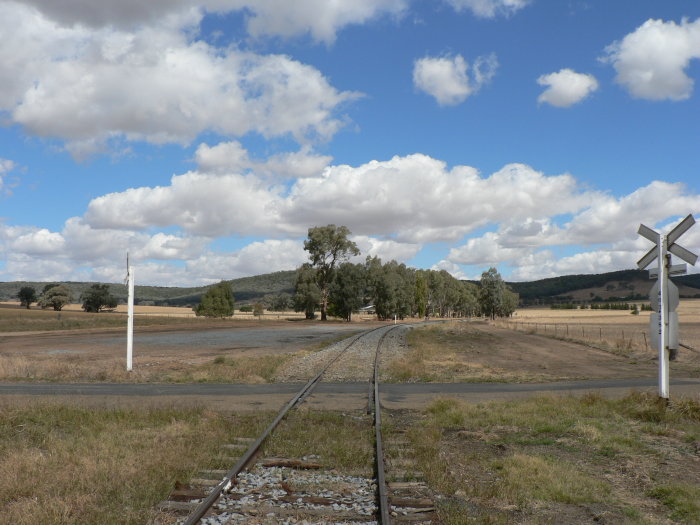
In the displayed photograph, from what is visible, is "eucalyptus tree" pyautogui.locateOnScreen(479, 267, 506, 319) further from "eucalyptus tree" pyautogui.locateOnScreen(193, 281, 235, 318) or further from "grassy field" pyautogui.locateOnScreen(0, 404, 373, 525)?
"grassy field" pyautogui.locateOnScreen(0, 404, 373, 525)

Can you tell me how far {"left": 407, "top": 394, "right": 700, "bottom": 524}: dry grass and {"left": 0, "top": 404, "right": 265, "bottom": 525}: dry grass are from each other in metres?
3.26

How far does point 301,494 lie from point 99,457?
340 centimetres

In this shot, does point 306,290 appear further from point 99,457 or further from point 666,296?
point 99,457

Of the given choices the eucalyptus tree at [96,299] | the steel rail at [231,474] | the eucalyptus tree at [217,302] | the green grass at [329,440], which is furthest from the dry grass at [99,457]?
the eucalyptus tree at [96,299]

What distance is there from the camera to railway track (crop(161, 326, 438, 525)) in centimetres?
615

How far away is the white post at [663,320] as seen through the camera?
498 inches

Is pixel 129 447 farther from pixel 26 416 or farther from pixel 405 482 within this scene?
pixel 405 482

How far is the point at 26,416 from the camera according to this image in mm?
11430

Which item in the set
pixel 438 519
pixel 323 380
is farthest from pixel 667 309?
pixel 323 380

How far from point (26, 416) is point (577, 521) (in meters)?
9.93

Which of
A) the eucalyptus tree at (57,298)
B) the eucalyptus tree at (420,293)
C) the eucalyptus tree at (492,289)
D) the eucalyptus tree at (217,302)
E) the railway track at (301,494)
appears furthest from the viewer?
the eucalyptus tree at (492,289)

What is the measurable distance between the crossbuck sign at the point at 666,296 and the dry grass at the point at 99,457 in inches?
333

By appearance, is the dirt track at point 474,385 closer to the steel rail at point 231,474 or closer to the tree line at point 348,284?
the steel rail at point 231,474

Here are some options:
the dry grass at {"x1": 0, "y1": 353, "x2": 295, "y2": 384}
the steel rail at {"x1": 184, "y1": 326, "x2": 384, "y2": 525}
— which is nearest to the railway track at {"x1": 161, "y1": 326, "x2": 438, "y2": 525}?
the steel rail at {"x1": 184, "y1": 326, "x2": 384, "y2": 525}
